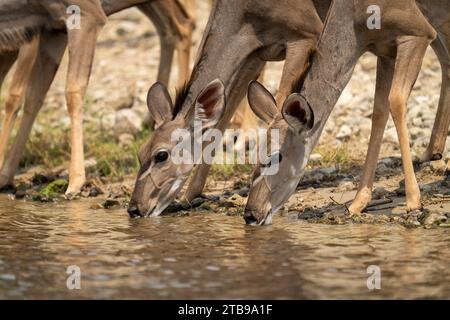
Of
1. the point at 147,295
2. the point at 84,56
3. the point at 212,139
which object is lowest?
the point at 147,295

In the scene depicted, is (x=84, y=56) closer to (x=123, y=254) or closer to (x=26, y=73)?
(x=26, y=73)

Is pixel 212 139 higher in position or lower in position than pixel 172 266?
higher

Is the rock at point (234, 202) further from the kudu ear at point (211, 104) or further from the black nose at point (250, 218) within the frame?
the black nose at point (250, 218)

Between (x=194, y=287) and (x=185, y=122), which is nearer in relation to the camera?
(x=194, y=287)

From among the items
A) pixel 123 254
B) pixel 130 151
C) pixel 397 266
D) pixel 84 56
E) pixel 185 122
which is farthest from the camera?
pixel 130 151

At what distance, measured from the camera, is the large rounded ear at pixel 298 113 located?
866cm

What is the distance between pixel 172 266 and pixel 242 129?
4.75 m

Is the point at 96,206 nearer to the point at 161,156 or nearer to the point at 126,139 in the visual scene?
the point at 161,156

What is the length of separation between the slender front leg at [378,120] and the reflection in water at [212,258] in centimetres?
68

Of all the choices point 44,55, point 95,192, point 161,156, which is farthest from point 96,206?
point 44,55

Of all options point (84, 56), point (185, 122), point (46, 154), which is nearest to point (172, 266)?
point (185, 122)

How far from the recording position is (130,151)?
39.5 ft

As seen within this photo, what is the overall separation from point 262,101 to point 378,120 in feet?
3.80

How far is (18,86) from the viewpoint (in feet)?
39.5
